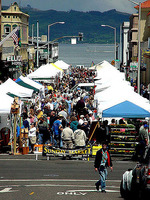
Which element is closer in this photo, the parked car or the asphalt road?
Result: the parked car

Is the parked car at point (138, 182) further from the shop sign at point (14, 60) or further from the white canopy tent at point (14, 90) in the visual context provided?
the shop sign at point (14, 60)

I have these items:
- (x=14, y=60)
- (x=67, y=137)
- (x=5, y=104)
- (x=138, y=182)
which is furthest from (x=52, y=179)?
(x=14, y=60)

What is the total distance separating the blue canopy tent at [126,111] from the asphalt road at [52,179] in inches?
72.1

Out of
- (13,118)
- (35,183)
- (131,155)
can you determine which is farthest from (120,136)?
(35,183)

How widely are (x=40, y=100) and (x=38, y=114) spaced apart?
26.9 ft

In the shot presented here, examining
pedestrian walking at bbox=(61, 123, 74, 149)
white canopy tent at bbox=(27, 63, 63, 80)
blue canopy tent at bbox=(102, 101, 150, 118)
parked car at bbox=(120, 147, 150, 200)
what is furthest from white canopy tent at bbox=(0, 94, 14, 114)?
white canopy tent at bbox=(27, 63, 63, 80)

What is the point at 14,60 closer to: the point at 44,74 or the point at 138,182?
the point at 44,74

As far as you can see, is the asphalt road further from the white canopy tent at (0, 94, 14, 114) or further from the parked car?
the white canopy tent at (0, 94, 14, 114)

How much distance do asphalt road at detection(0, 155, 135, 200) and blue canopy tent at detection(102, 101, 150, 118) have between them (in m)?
1.83

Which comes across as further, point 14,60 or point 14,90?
point 14,60

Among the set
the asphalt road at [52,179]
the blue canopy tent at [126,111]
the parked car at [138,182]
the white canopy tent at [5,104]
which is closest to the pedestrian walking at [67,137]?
the asphalt road at [52,179]

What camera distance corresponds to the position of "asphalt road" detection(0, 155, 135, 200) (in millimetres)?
13781

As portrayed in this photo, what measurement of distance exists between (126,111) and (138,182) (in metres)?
11.3

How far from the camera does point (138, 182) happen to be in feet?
→ 38.1
